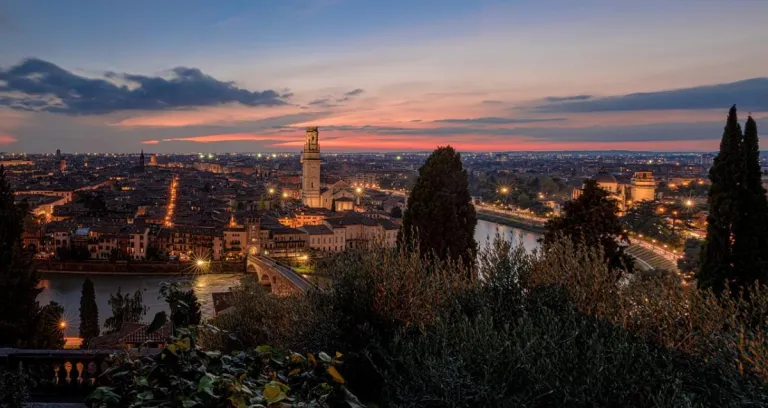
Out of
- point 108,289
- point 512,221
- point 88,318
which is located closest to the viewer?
point 88,318

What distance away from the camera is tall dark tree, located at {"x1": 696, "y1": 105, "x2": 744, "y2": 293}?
6.19 meters

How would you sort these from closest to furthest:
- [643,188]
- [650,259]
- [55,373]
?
[55,373] → [650,259] → [643,188]

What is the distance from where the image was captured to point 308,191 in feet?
144

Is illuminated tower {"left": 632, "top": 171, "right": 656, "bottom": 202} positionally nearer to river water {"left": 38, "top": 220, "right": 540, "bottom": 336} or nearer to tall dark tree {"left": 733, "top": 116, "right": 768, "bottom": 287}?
river water {"left": 38, "top": 220, "right": 540, "bottom": 336}

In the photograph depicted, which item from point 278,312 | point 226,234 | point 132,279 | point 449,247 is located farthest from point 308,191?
point 278,312

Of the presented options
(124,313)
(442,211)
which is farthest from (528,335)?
(124,313)

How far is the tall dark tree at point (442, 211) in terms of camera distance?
7680mm

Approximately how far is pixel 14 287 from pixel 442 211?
5008mm

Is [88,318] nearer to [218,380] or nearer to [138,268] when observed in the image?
[138,268]

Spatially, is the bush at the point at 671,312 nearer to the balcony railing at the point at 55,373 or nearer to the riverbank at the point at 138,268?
the balcony railing at the point at 55,373

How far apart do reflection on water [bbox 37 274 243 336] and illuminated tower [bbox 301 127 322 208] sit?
646 inches

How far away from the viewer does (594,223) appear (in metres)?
6.95

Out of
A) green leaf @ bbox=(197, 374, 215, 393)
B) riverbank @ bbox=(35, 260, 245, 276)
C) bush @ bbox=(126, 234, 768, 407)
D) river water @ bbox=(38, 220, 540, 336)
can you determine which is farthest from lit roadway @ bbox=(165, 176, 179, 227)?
green leaf @ bbox=(197, 374, 215, 393)

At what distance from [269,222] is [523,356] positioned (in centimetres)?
3180
